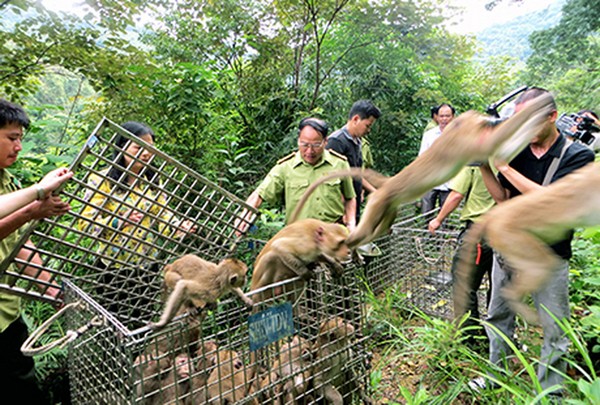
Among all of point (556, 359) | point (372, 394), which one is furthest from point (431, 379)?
point (556, 359)

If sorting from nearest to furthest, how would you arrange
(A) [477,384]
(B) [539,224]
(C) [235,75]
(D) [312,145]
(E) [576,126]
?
(B) [539,224]
(A) [477,384]
(D) [312,145]
(E) [576,126]
(C) [235,75]

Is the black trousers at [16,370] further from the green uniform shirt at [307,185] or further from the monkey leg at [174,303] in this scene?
the green uniform shirt at [307,185]

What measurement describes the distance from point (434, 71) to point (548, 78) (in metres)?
Answer: 13.5

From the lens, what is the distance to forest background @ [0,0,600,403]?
341 centimetres

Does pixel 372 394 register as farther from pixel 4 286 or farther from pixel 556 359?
pixel 4 286

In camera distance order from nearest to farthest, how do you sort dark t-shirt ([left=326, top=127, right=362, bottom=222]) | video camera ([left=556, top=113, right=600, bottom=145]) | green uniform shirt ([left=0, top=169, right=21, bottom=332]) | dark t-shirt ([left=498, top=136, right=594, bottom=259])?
green uniform shirt ([left=0, top=169, right=21, bottom=332]) < dark t-shirt ([left=498, top=136, right=594, bottom=259]) < video camera ([left=556, top=113, right=600, bottom=145]) < dark t-shirt ([left=326, top=127, right=362, bottom=222])

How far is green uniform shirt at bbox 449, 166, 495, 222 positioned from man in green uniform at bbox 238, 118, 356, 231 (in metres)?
0.89

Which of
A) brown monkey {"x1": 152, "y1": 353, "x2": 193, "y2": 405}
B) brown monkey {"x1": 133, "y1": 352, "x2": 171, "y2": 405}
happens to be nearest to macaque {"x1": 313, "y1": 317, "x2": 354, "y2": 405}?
brown monkey {"x1": 152, "y1": 353, "x2": 193, "y2": 405}

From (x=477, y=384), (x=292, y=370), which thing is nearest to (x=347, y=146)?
(x=477, y=384)

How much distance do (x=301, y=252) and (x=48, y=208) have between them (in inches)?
41.3

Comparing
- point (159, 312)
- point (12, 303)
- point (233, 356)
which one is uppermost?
point (233, 356)

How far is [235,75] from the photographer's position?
6406mm

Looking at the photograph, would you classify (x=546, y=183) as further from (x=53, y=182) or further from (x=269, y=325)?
(x=53, y=182)

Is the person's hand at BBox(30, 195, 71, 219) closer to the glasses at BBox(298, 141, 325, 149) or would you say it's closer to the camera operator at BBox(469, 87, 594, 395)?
the glasses at BBox(298, 141, 325, 149)
